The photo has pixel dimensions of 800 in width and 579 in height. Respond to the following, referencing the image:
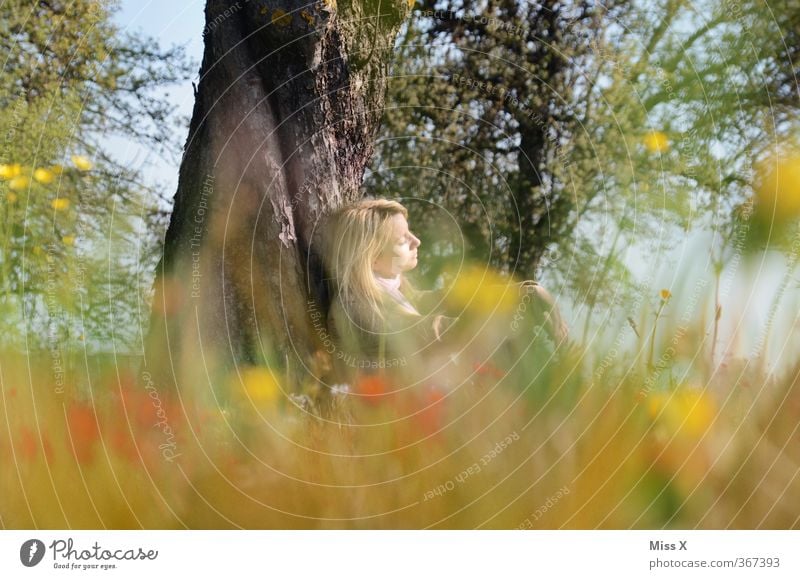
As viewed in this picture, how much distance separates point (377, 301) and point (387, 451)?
0.38 metres

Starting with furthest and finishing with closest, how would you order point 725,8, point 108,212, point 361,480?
point 725,8
point 108,212
point 361,480

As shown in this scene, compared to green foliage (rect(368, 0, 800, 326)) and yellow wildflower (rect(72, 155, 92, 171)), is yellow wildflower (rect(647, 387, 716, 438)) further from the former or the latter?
yellow wildflower (rect(72, 155, 92, 171))

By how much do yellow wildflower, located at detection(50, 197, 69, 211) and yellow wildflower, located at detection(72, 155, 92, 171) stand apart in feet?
0.30

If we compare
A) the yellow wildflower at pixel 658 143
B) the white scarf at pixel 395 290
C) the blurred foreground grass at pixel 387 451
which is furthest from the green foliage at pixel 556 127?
the blurred foreground grass at pixel 387 451

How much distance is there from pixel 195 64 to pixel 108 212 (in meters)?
0.44

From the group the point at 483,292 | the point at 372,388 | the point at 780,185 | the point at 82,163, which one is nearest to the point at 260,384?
the point at 372,388

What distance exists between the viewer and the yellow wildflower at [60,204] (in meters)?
2.08

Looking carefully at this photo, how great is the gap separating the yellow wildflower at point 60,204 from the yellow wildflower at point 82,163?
9 centimetres

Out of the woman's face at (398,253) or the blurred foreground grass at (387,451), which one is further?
the woman's face at (398,253)

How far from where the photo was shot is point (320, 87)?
210 centimetres

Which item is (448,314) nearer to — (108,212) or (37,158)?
(108,212)

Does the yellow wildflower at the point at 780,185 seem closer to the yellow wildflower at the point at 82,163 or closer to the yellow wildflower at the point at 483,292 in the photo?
the yellow wildflower at the point at 483,292

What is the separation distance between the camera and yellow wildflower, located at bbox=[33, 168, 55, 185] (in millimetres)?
2109
